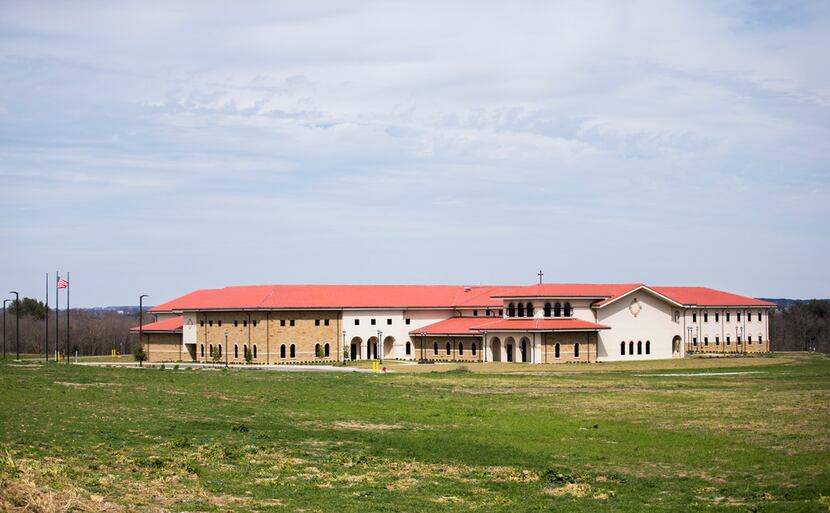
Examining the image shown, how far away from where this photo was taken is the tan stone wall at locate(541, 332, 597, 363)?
88.1 m

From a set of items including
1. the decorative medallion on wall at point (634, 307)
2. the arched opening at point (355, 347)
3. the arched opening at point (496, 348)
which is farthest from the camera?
the arched opening at point (355, 347)

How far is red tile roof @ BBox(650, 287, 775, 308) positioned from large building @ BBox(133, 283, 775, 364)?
827cm

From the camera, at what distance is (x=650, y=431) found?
3534cm

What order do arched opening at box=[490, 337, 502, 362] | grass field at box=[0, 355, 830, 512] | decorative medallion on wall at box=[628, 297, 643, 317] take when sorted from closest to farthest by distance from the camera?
grass field at box=[0, 355, 830, 512] < arched opening at box=[490, 337, 502, 362] < decorative medallion on wall at box=[628, 297, 643, 317]

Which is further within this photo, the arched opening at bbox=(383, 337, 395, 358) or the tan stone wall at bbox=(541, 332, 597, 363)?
the arched opening at bbox=(383, 337, 395, 358)

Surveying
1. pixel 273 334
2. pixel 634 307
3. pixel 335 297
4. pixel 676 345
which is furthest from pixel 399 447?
pixel 676 345

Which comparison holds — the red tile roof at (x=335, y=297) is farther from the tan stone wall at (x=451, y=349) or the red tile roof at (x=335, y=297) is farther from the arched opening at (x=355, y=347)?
the tan stone wall at (x=451, y=349)

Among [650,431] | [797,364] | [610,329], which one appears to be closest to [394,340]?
[610,329]

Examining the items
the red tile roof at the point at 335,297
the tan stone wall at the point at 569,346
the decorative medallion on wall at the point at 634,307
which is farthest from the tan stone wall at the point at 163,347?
the decorative medallion on wall at the point at 634,307

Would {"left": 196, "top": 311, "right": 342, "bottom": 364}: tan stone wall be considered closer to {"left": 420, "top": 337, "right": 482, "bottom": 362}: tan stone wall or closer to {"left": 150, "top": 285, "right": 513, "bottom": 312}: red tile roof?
{"left": 150, "top": 285, "right": 513, "bottom": 312}: red tile roof

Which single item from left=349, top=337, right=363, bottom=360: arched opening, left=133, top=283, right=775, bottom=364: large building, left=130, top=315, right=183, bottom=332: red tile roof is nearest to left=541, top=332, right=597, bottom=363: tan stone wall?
left=133, top=283, right=775, bottom=364: large building

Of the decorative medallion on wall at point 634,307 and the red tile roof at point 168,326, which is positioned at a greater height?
the decorative medallion on wall at point 634,307

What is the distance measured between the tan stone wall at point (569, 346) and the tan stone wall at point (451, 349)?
24.0 feet

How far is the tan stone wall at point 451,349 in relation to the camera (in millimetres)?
93688
